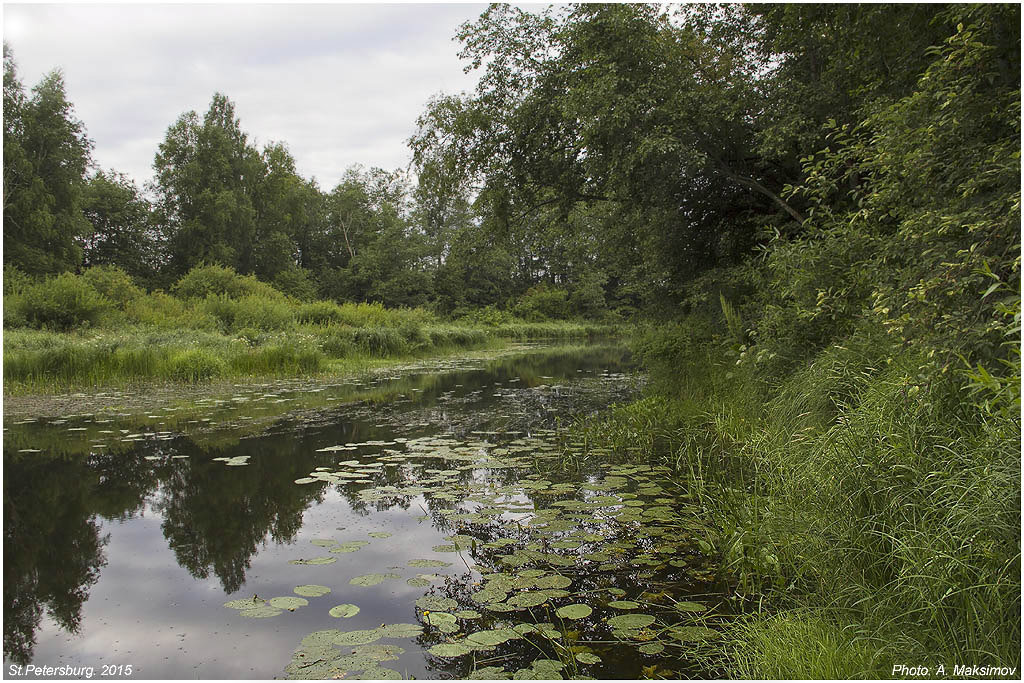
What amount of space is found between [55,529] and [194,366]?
8.01 metres

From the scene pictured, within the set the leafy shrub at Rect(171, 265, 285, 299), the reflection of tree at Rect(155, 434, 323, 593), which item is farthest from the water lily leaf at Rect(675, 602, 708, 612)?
the leafy shrub at Rect(171, 265, 285, 299)

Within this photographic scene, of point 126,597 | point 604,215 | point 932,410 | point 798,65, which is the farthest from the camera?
point 604,215

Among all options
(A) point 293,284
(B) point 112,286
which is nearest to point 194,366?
(B) point 112,286

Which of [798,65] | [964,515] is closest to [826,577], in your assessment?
[964,515]

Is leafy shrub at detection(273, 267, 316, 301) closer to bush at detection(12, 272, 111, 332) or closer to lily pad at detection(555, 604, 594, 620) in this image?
bush at detection(12, 272, 111, 332)

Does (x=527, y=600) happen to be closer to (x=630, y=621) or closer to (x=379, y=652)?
(x=630, y=621)

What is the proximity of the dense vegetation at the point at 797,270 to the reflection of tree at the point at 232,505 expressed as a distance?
3035mm

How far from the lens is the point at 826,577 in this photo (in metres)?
2.92

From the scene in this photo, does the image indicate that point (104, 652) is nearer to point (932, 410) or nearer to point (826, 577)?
point (826, 577)

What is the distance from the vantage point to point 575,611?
9.86 ft

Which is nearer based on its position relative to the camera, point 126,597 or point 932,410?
point 932,410

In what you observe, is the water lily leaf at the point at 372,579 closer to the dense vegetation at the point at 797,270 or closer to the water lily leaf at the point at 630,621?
the water lily leaf at the point at 630,621

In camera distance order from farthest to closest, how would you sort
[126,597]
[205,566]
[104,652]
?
[205,566], [126,597], [104,652]

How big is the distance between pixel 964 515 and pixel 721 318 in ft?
26.7
